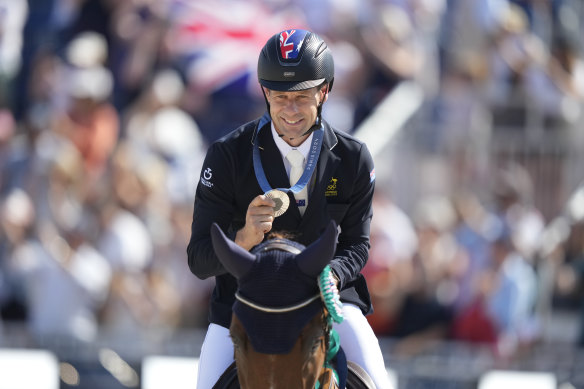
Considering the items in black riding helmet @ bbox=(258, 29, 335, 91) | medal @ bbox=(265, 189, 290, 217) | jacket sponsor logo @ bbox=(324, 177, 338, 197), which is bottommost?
jacket sponsor logo @ bbox=(324, 177, 338, 197)

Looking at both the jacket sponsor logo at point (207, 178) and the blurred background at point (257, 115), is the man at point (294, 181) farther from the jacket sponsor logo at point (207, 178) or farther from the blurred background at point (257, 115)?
the blurred background at point (257, 115)

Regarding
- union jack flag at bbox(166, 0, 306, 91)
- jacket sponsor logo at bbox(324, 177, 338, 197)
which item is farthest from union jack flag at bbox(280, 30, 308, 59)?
union jack flag at bbox(166, 0, 306, 91)

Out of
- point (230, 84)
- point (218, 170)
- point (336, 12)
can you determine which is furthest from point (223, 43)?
point (218, 170)

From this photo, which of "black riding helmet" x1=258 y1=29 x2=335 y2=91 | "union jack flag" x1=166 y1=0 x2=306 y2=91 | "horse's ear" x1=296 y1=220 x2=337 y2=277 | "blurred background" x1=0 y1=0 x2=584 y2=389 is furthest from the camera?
"union jack flag" x1=166 y1=0 x2=306 y2=91

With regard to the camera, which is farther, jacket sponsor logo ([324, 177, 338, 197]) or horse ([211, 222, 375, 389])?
jacket sponsor logo ([324, 177, 338, 197])

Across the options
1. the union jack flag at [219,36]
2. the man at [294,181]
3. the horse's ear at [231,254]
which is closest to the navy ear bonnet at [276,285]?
the horse's ear at [231,254]

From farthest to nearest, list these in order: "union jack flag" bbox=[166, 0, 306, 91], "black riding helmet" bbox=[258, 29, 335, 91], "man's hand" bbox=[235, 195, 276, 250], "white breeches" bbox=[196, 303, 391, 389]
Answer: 1. "union jack flag" bbox=[166, 0, 306, 91]
2. "white breeches" bbox=[196, 303, 391, 389]
3. "black riding helmet" bbox=[258, 29, 335, 91]
4. "man's hand" bbox=[235, 195, 276, 250]

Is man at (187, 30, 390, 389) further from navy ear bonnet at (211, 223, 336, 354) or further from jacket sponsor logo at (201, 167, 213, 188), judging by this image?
navy ear bonnet at (211, 223, 336, 354)

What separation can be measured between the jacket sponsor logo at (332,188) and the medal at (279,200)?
354mm

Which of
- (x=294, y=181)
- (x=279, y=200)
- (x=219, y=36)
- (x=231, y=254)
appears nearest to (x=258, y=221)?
(x=279, y=200)

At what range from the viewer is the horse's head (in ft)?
11.2

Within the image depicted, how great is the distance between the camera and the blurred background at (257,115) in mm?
9156

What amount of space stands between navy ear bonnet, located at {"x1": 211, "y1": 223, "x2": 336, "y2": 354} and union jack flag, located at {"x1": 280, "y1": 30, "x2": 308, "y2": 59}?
89 centimetres

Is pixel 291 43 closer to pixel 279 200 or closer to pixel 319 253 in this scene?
pixel 279 200
